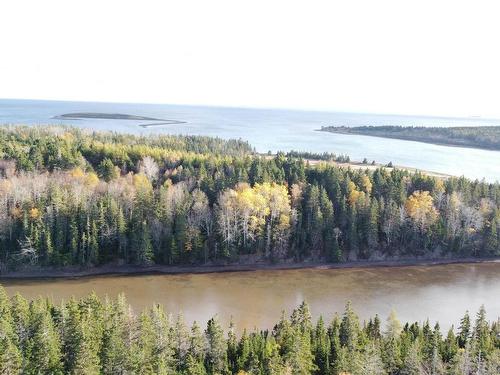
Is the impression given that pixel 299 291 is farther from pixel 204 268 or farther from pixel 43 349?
pixel 43 349

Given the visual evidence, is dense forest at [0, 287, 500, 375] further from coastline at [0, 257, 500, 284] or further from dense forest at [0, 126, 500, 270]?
dense forest at [0, 126, 500, 270]

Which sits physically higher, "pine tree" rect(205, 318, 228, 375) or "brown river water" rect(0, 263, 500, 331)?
"pine tree" rect(205, 318, 228, 375)

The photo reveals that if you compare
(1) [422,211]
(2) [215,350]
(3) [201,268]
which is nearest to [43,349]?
(2) [215,350]

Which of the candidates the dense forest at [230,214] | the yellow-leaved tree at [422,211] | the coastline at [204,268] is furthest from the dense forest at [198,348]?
the yellow-leaved tree at [422,211]

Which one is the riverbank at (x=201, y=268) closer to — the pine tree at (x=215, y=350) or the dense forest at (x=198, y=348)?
the dense forest at (x=198, y=348)

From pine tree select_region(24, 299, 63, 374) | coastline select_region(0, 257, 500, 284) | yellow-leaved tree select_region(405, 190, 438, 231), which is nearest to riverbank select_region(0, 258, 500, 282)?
coastline select_region(0, 257, 500, 284)
